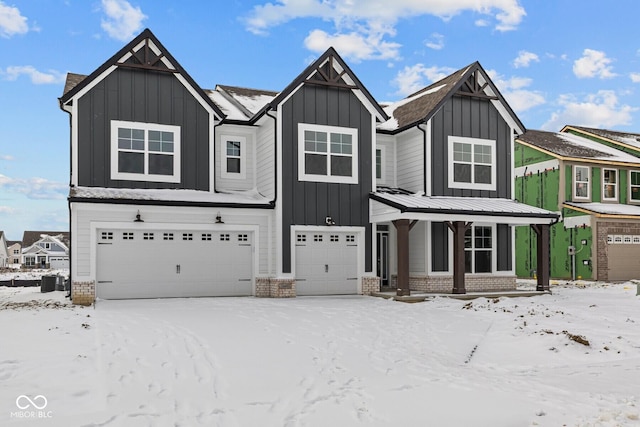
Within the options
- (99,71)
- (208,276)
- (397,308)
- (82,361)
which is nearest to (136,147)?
(99,71)

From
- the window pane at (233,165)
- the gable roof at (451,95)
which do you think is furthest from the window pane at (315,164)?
the gable roof at (451,95)

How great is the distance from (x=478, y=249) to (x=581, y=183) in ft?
36.1

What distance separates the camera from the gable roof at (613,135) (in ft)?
104

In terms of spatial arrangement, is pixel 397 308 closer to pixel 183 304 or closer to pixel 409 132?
pixel 183 304

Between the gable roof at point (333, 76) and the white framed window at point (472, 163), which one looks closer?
the gable roof at point (333, 76)

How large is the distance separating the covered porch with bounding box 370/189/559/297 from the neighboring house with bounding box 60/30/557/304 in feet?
0.19

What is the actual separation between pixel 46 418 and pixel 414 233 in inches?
623

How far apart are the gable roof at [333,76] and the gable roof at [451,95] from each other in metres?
1.69

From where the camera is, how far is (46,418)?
243 inches

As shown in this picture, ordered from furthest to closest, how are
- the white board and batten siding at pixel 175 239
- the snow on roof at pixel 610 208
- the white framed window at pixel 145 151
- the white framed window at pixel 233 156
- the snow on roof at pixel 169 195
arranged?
1. the snow on roof at pixel 610 208
2. the white framed window at pixel 233 156
3. the white framed window at pixel 145 151
4. the snow on roof at pixel 169 195
5. the white board and batten siding at pixel 175 239

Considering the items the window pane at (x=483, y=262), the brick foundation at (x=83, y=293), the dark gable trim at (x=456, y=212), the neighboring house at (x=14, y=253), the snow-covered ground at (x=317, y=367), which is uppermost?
the dark gable trim at (x=456, y=212)

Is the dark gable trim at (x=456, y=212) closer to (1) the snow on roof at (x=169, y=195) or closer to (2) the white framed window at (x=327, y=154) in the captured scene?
(2) the white framed window at (x=327, y=154)

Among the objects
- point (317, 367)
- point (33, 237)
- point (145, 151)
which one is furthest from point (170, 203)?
point (33, 237)

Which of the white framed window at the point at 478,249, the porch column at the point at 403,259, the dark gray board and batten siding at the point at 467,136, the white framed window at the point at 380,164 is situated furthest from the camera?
the white framed window at the point at 380,164
